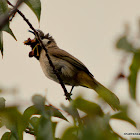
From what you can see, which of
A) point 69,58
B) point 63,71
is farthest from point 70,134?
point 69,58

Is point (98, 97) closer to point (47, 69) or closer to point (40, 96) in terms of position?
point (40, 96)

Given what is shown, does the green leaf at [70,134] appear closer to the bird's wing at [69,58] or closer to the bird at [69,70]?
the bird at [69,70]

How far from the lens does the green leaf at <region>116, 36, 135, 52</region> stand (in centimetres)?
113

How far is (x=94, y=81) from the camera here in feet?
14.9

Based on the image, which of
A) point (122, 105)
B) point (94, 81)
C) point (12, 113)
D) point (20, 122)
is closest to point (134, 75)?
point (122, 105)

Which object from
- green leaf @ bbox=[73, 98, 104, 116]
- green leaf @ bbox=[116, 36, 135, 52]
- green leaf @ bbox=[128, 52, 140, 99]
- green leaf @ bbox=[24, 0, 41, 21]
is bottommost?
green leaf @ bbox=[73, 98, 104, 116]

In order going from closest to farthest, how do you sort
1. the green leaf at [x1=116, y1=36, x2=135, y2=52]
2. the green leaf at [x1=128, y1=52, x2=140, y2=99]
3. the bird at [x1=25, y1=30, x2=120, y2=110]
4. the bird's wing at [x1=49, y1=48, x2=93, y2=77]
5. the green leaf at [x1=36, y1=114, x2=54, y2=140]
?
1. the green leaf at [x1=116, y1=36, x2=135, y2=52]
2. the green leaf at [x1=128, y1=52, x2=140, y2=99]
3. the green leaf at [x1=36, y1=114, x2=54, y2=140]
4. the bird at [x1=25, y1=30, x2=120, y2=110]
5. the bird's wing at [x1=49, y1=48, x2=93, y2=77]

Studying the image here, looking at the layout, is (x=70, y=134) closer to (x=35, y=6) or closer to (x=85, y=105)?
(x=85, y=105)

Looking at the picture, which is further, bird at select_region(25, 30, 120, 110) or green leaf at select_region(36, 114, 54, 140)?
bird at select_region(25, 30, 120, 110)

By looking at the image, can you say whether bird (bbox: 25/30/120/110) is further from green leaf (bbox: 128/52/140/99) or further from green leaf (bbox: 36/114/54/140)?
green leaf (bbox: 128/52/140/99)

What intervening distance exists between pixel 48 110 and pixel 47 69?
2906 millimetres

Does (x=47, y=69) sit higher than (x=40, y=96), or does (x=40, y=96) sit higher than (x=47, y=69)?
(x=47, y=69)

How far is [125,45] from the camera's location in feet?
3.76

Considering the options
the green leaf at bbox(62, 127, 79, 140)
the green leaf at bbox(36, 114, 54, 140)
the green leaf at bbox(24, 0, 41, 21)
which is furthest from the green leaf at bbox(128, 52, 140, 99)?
the green leaf at bbox(24, 0, 41, 21)
